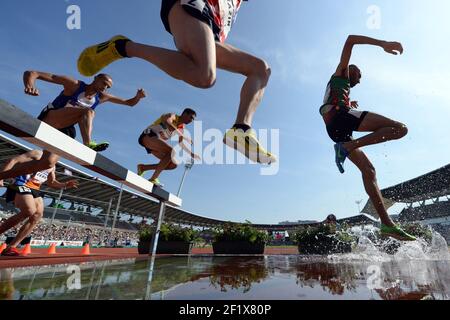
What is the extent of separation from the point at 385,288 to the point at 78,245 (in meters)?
29.3

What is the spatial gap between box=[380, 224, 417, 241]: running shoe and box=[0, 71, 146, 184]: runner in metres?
3.50

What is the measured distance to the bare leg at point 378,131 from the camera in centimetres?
304

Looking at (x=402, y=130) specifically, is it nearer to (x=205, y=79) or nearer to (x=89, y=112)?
(x=205, y=79)

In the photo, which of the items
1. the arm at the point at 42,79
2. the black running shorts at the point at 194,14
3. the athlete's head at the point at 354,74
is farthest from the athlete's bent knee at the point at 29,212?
the athlete's head at the point at 354,74

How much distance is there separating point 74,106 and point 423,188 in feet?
130

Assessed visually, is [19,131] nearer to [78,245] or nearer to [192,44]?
[192,44]

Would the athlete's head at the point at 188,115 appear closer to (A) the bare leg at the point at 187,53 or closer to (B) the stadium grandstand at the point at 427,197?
(A) the bare leg at the point at 187,53

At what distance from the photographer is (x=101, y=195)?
1441 inches

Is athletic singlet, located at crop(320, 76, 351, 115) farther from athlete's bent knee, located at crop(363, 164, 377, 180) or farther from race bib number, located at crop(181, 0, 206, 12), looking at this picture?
race bib number, located at crop(181, 0, 206, 12)

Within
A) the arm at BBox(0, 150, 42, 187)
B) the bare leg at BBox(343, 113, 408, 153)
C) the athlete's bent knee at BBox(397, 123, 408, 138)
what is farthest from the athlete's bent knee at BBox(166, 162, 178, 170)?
the athlete's bent knee at BBox(397, 123, 408, 138)

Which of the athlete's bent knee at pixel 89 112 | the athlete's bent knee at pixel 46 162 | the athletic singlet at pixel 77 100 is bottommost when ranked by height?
the athlete's bent knee at pixel 46 162

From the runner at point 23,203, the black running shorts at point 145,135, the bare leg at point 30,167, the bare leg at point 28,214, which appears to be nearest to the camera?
the bare leg at point 30,167

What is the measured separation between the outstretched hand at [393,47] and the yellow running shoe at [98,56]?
9.46ft

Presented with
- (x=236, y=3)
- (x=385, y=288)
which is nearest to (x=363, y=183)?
(x=385, y=288)
